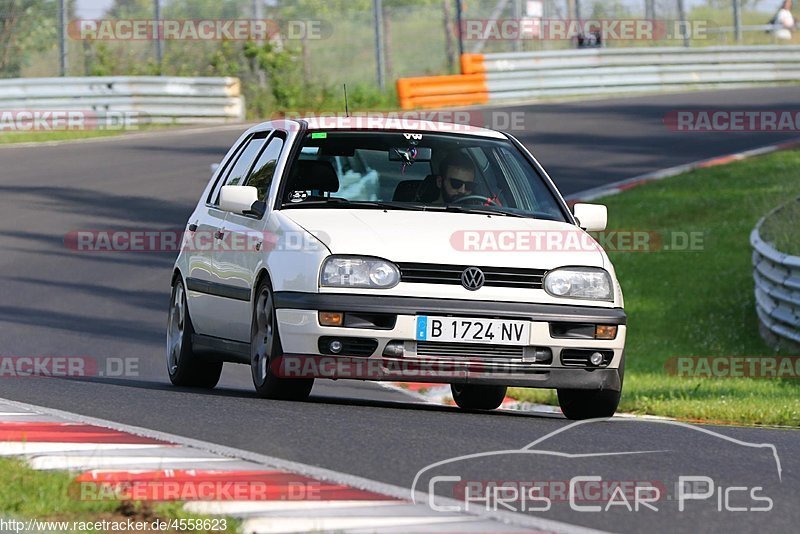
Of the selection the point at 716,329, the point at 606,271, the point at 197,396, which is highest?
the point at 606,271

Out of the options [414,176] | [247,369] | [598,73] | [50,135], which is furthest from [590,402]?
[598,73]

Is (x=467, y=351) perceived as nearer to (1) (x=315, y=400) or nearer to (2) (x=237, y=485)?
(1) (x=315, y=400)

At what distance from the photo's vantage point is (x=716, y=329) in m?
15.9

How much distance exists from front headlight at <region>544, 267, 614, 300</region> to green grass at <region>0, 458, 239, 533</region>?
10.9 feet

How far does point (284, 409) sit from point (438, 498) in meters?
2.63

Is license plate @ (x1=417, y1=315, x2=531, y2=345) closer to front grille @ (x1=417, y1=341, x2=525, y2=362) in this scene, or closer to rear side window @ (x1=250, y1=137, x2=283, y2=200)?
front grille @ (x1=417, y1=341, x2=525, y2=362)

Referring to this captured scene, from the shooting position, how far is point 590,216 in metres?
9.43

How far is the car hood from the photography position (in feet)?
27.1

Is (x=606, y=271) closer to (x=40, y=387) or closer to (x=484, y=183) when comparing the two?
(x=484, y=183)

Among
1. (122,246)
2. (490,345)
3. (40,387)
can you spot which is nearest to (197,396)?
(40,387)

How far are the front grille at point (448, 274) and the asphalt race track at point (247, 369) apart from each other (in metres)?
0.73

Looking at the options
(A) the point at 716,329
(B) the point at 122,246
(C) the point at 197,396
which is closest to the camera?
(C) the point at 197,396

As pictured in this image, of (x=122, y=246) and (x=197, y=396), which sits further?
(x=122, y=246)

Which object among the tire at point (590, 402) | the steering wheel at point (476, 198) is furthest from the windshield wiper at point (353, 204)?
the tire at point (590, 402)
